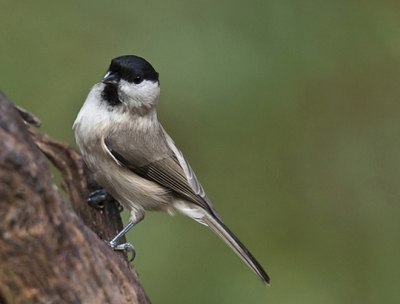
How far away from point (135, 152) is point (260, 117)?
41.0 inches

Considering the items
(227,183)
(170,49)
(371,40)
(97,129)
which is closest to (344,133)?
(371,40)

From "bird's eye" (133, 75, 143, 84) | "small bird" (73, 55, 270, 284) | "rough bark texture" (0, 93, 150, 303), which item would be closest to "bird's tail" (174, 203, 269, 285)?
"small bird" (73, 55, 270, 284)

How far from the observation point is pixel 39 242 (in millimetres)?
1121

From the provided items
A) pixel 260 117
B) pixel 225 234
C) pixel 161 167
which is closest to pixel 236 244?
pixel 225 234

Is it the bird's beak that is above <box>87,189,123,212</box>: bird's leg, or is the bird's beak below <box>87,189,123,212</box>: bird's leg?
above

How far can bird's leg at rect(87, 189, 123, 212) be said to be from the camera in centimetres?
209

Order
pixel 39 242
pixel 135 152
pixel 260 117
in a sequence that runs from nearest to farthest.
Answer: pixel 39 242 < pixel 135 152 < pixel 260 117

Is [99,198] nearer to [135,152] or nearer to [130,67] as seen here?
[135,152]

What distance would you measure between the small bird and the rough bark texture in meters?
0.66

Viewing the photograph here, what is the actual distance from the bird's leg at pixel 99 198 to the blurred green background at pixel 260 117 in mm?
443

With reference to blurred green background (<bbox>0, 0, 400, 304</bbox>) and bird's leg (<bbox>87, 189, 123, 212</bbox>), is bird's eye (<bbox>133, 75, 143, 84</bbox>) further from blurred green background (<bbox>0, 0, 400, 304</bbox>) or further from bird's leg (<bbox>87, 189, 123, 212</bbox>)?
blurred green background (<bbox>0, 0, 400, 304</bbox>)

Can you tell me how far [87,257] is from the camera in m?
1.24

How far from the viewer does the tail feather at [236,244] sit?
2082 mm

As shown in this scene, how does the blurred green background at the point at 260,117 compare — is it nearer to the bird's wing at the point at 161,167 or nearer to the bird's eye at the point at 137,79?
the bird's wing at the point at 161,167
